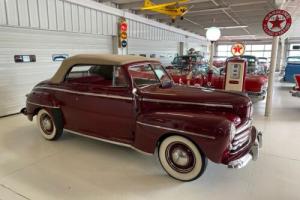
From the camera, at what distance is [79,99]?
3590 millimetres

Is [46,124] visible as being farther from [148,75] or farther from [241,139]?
[241,139]

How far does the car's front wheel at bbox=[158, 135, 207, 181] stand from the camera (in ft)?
8.69

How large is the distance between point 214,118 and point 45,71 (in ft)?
18.4

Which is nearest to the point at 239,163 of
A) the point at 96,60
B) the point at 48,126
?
the point at 96,60

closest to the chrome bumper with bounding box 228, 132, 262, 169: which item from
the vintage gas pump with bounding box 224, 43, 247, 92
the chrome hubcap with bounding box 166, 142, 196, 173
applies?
the chrome hubcap with bounding box 166, 142, 196, 173

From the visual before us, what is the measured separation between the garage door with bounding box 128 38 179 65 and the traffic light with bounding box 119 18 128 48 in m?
0.77

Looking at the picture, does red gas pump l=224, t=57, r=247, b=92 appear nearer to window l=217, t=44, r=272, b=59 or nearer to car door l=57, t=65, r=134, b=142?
car door l=57, t=65, r=134, b=142

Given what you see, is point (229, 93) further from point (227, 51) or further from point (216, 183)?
point (227, 51)

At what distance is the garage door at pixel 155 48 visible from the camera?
10.2 meters

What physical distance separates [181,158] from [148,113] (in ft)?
2.30

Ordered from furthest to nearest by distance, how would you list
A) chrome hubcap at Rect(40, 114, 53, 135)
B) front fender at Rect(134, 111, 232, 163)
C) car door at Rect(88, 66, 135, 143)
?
chrome hubcap at Rect(40, 114, 53, 135), car door at Rect(88, 66, 135, 143), front fender at Rect(134, 111, 232, 163)

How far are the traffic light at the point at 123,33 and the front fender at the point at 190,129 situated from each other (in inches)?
257

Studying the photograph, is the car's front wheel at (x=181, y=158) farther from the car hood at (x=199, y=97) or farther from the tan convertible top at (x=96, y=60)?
the tan convertible top at (x=96, y=60)

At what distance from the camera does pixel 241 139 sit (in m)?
2.73
